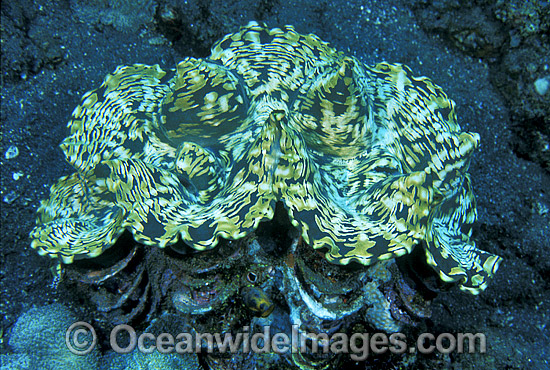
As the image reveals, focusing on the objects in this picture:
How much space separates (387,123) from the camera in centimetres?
218

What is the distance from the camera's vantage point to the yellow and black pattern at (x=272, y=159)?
157 centimetres

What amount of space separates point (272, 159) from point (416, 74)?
177 centimetres

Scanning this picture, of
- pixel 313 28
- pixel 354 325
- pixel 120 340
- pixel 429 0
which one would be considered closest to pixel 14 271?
pixel 120 340

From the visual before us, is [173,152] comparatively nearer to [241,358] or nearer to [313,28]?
[241,358]

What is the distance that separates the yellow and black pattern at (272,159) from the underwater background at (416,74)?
0.54 metres

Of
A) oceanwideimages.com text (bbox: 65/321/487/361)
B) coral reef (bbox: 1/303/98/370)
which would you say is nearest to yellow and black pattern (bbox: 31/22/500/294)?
oceanwideimages.com text (bbox: 65/321/487/361)

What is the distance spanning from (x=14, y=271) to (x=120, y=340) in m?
0.96

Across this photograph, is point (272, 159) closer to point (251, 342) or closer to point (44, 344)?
point (251, 342)

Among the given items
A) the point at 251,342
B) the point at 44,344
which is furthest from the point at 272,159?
the point at 44,344

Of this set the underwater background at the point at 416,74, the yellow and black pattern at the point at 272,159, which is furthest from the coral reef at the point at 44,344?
the yellow and black pattern at the point at 272,159

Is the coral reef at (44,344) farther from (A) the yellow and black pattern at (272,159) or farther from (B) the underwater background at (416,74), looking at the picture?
(A) the yellow and black pattern at (272,159)

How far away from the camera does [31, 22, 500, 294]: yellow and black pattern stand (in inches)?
61.9

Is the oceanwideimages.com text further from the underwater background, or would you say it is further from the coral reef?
the underwater background

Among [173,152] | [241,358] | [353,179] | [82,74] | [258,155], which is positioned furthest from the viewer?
[82,74]
